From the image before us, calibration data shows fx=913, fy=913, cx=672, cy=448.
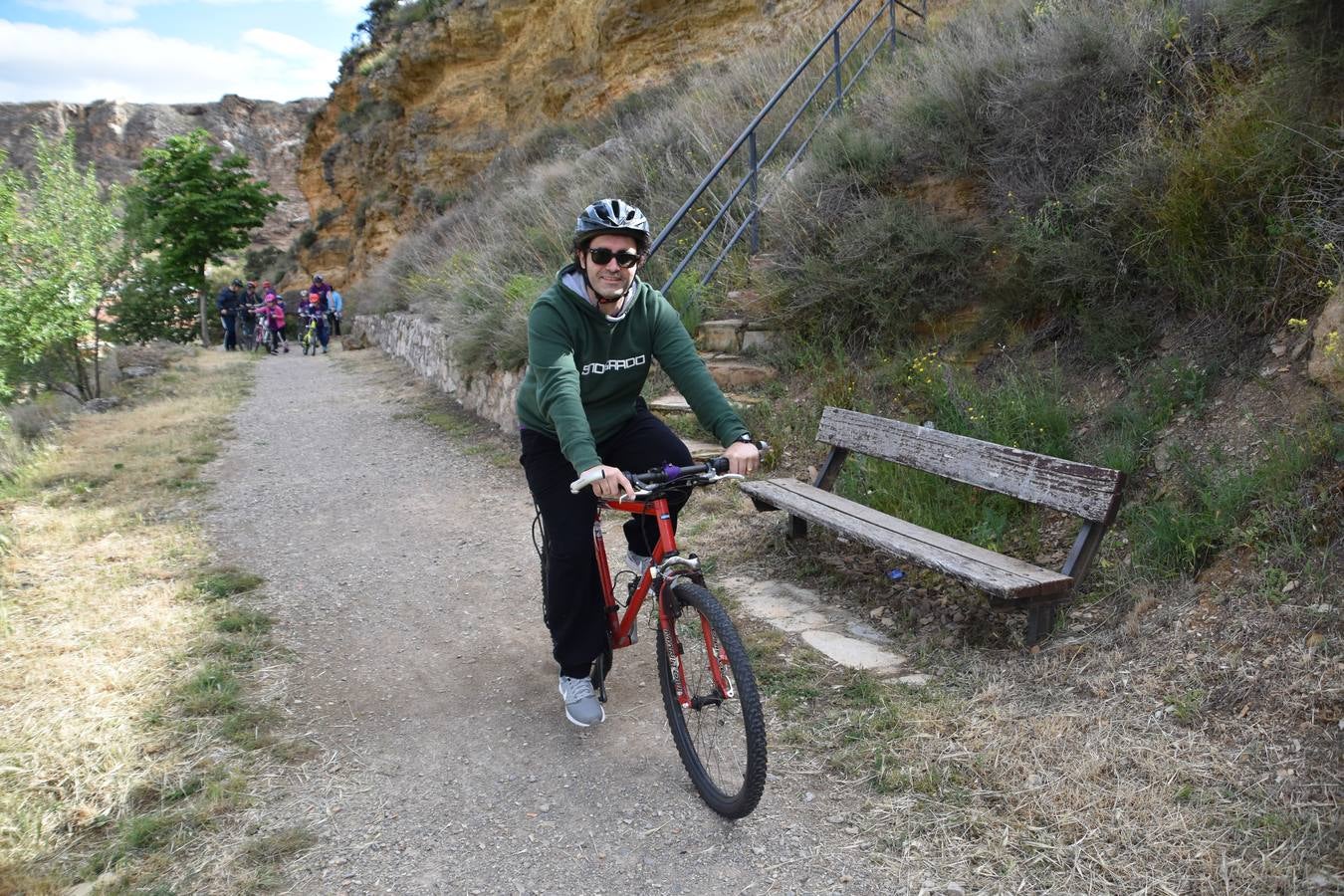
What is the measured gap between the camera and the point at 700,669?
3.20 m

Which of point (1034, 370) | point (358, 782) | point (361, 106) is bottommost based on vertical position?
point (358, 782)

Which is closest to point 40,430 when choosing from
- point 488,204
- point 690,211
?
point 690,211

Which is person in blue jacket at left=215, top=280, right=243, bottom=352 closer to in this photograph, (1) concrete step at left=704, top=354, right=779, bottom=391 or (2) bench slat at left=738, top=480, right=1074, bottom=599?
(1) concrete step at left=704, top=354, right=779, bottom=391

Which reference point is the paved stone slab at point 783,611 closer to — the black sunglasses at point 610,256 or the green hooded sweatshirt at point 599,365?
the green hooded sweatshirt at point 599,365

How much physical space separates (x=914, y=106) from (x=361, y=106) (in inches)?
948

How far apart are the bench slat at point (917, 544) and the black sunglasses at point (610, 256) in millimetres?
1743

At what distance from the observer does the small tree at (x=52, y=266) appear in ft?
31.5

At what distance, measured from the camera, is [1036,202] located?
5.94 metres

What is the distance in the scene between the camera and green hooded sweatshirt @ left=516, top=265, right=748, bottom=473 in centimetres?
318

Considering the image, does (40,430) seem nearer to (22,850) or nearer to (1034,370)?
(22,850)

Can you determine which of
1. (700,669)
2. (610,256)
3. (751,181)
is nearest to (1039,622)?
(700,669)

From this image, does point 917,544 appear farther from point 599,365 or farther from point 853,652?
point 599,365

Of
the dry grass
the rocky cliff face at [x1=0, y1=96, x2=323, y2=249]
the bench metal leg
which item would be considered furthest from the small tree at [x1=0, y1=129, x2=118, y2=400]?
the rocky cliff face at [x1=0, y1=96, x2=323, y2=249]

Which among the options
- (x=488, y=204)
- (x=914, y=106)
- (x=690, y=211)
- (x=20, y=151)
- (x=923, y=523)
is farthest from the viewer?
(x=20, y=151)
